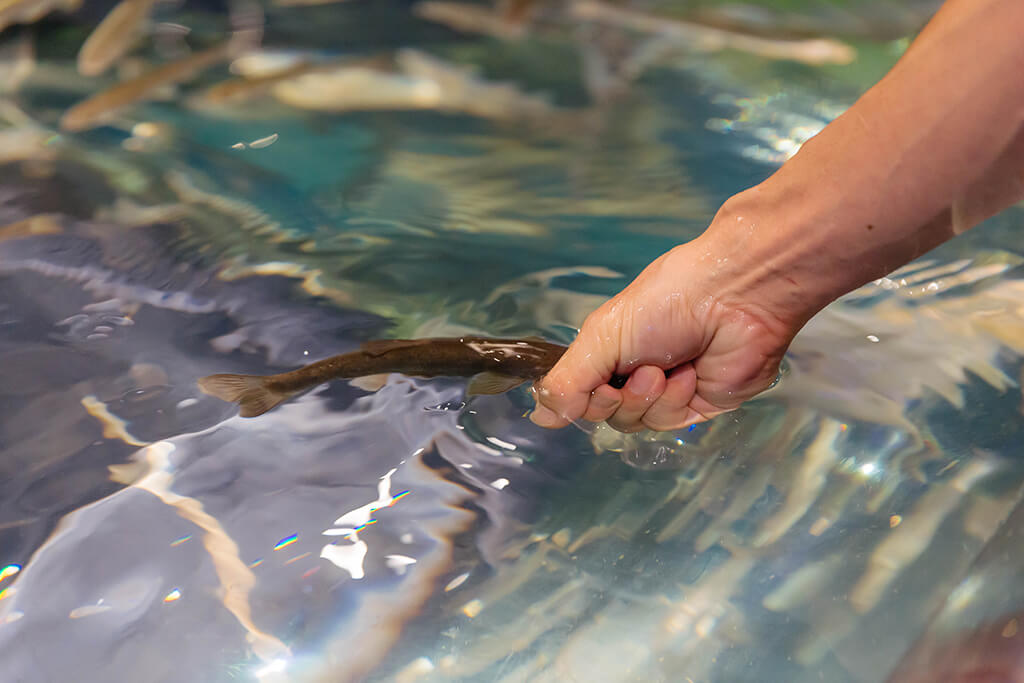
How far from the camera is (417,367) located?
4.75 feet

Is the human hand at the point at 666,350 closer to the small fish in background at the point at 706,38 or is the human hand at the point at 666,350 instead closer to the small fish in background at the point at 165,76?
the small fish in background at the point at 706,38

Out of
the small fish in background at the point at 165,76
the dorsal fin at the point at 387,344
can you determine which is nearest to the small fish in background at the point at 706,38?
the small fish in background at the point at 165,76

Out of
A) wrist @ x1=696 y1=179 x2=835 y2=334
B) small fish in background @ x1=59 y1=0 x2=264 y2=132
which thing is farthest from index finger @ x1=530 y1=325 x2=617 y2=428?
small fish in background @ x1=59 y1=0 x2=264 y2=132

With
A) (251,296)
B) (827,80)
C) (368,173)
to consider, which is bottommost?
(251,296)

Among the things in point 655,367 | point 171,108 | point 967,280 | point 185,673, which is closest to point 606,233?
point 655,367

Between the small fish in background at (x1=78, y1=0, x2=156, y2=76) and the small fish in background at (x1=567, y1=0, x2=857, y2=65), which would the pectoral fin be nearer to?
the small fish in background at (x1=567, y1=0, x2=857, y2=65)

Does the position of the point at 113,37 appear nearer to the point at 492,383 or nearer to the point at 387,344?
the point at 387,344

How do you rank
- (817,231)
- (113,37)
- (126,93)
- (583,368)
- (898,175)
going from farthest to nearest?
(113,37), (126,93), (583,368), (817,231), (898,175)

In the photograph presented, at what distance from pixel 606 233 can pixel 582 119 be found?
28.8 inches

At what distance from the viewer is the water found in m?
1.09

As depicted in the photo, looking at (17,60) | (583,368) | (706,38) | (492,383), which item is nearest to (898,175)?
(583,368)

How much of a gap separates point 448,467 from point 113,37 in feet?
7.97

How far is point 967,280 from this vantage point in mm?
1717

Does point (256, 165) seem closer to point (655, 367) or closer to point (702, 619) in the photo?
point (655, 367)
